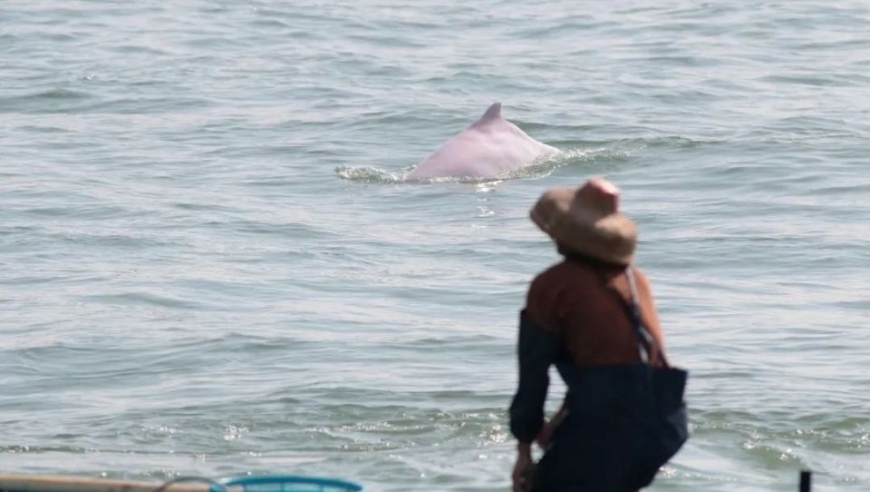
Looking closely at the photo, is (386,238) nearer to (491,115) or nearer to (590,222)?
(491,115)

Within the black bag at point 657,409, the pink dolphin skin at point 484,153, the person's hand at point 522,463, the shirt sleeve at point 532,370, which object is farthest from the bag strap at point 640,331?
the pink dolphin skin at point 484,153

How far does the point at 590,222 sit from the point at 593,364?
0.43 meters

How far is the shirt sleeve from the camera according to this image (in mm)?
6059

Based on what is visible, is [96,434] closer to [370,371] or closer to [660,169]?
[370,371]

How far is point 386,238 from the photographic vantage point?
15594mm

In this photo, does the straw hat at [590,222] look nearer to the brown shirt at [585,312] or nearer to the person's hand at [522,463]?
the brown shirt at [585,312]

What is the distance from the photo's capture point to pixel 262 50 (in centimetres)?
2867

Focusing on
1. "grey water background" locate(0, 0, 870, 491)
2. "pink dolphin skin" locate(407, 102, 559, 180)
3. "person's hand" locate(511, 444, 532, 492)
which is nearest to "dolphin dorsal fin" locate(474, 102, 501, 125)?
"pink dolphin skin" locate(407, 102, 559, 180)

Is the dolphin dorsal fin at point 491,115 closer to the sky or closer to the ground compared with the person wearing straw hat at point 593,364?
closer to the ground

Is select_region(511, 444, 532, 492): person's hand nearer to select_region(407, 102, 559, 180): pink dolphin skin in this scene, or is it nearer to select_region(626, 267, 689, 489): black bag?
select_region(626, 267, 689, 489): black bag

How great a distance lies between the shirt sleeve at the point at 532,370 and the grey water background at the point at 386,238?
2831 mm

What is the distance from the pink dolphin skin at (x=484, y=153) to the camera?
59.9 ft

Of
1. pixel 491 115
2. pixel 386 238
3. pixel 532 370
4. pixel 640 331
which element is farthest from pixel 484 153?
pixel 532 370

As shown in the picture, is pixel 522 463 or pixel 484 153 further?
pixel 484 153
